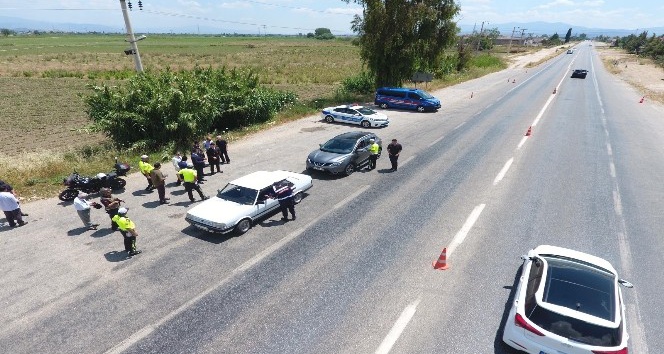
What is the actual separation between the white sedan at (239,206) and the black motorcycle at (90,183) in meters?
5.29

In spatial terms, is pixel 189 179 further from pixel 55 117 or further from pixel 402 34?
pixel 402 34

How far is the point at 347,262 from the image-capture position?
9438 millimetres

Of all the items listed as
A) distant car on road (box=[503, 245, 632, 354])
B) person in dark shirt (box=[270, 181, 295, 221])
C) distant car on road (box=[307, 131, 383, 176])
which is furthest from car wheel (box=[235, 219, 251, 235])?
distant car on road (box=[503, 245, 632, 354])

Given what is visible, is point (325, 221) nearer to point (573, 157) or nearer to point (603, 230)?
point (603, 230)

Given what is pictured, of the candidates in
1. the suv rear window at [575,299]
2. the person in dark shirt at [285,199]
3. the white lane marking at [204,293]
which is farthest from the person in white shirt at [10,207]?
the suv rear window at [575,299]

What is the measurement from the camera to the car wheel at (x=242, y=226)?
35.9 feet

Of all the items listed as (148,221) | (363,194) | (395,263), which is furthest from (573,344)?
(148,221)

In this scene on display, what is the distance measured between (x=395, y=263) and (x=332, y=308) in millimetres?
2354

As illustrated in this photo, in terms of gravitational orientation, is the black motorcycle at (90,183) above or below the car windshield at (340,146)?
below

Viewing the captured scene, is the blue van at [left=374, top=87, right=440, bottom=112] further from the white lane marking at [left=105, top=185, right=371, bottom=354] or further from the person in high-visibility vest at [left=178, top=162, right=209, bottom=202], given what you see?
the person in high-visibility vest at [left=178, top=162, right=209, bottom=202]

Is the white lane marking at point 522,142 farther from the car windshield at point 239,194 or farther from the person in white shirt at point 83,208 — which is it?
the person in white shirt at point 83,208

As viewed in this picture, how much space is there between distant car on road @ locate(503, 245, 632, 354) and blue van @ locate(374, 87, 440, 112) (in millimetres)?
24103

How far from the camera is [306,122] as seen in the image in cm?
2639

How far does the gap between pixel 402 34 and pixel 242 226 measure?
2774 centimetres
